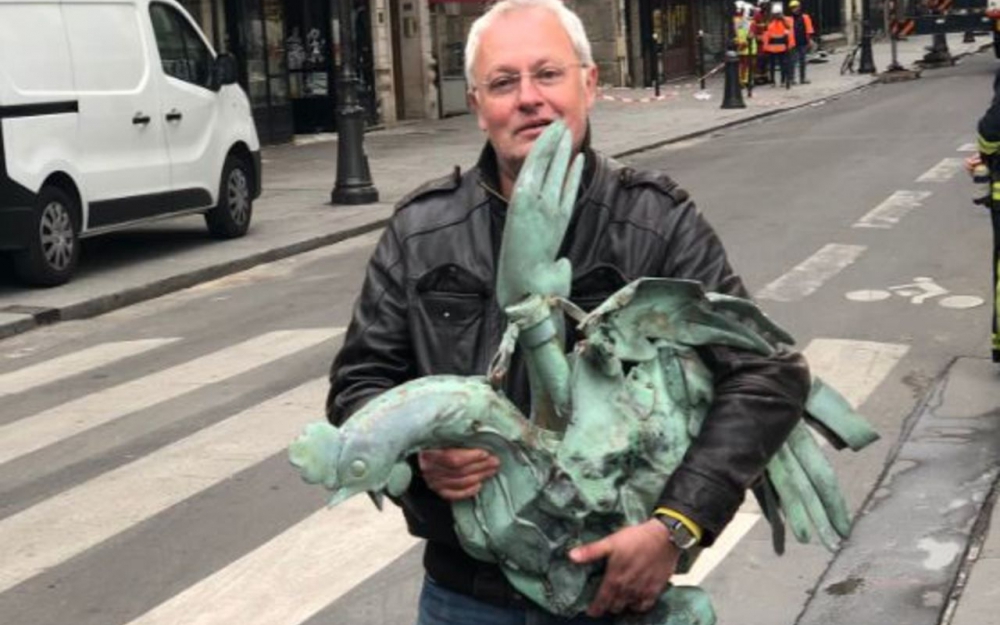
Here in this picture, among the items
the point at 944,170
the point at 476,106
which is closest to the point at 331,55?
the point at 944,170

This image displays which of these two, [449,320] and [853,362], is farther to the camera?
[853,362]

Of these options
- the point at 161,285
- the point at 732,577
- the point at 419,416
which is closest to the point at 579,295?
the point at 419,416

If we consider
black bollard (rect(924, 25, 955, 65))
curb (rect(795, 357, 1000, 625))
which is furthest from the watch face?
black bollard (rect(924, 25, 955, 65))

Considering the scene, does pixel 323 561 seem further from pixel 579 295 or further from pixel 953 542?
pixel 579 295

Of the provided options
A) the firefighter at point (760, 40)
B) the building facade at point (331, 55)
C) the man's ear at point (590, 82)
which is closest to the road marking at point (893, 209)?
the building facade at point (331, 55)

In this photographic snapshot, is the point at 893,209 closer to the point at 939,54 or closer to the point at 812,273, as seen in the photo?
the point at 812,273

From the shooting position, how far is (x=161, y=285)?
12.5m

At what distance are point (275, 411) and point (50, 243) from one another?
5076mm

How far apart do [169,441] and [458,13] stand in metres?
23.8

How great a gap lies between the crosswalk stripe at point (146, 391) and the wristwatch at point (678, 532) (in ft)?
19.0

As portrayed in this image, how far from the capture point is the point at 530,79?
96.5 inches

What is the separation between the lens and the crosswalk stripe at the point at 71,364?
9461 mm

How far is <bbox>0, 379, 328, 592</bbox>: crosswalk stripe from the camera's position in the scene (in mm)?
6117

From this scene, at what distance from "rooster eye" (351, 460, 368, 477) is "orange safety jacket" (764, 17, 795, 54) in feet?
105
